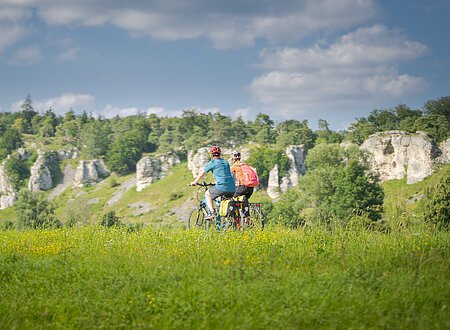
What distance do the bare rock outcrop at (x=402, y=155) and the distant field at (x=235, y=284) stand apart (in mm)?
113671

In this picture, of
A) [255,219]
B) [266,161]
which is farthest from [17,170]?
[255,219]

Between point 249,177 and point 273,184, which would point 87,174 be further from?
point 249,177

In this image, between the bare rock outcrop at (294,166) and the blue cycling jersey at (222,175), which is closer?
the blue cycling jersey at (222,175)

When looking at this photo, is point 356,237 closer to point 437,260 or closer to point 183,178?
point 437,260

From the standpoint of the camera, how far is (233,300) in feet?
18.4

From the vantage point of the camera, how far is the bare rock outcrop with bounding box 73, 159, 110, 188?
585ft

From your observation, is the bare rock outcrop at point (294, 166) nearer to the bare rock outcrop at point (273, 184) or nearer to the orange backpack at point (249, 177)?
the bare rock outcrop at point (273, 184)

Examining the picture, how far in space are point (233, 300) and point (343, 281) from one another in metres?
1.52

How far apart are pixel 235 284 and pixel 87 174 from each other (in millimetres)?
180524

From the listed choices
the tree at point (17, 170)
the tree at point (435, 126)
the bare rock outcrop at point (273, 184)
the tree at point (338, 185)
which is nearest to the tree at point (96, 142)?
the tree at point (17, 170)

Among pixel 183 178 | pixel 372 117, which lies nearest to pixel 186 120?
pixel 183 178

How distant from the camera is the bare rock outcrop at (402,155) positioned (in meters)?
119

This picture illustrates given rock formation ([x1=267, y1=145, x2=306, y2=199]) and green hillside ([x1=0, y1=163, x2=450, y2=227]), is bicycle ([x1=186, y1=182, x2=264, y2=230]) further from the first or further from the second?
rock formation ([x1=267, y1=145, x2=306, y2=199])

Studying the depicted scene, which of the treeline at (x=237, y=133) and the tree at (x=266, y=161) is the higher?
the treeline at (x=237, y=133)
